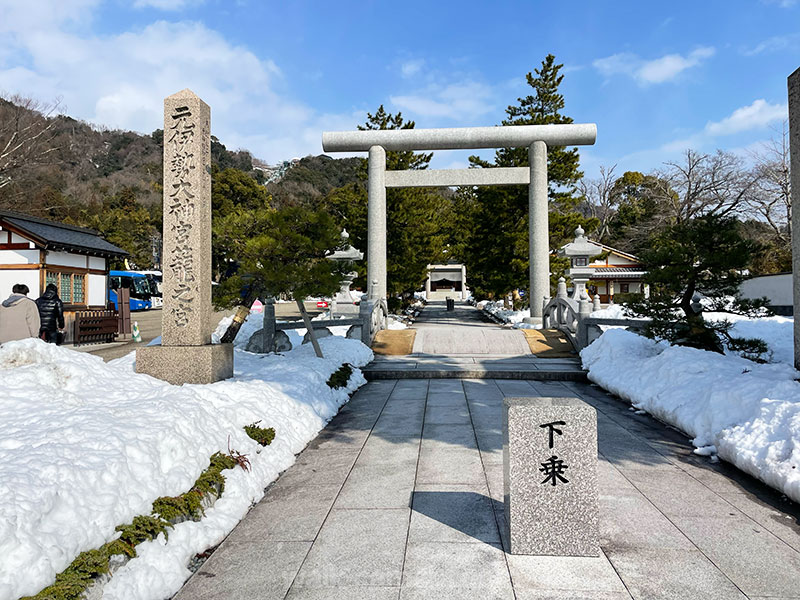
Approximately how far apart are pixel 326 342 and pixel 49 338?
593 cm

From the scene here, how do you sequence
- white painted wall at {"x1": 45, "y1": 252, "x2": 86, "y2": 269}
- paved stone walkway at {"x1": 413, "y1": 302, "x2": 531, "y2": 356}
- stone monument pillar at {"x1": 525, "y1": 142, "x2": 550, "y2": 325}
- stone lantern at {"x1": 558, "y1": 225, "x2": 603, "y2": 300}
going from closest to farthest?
paved stone walkway at {"x1": 413, "y1": 302, "x2": 531, "y2": 356}, stone lantern at {"x1": 558, "y1": 225, "x2": 603, "y2": 300}, white painted wall at {"x1": 45, "y1": 252, "x2": 86, "y2": 269}, stone monument pillar at {"x1": 525, "y1": 142, "x2": 550, "y2": 325}

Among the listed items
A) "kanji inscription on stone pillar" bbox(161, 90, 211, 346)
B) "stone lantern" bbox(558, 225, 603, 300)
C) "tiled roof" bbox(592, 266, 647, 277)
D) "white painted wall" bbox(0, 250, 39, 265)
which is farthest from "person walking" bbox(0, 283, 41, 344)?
"tiled roof" bbox(592, 266, 647, 277)

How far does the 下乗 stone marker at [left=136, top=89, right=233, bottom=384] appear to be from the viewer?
7387mm

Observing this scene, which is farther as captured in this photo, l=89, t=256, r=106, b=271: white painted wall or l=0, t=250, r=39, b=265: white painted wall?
l=89, t=256, r=106, b=271: white painted wall

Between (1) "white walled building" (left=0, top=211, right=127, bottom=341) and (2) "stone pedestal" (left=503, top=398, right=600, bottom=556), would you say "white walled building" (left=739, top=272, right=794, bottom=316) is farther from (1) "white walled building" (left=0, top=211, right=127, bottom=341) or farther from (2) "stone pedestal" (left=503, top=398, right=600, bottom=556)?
(1) "white walled building" (left=0, top=211, right=127, bottom=341)

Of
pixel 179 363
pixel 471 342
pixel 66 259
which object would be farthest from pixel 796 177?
pixel 66 259

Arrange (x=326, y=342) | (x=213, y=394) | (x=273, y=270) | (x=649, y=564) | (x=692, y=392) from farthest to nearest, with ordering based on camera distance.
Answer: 1. (x=326, y=342)
2. (x=273, y=270)
3. (x=692, y=392)
4. (x=213, y=394)
5. (x=649, y=564)

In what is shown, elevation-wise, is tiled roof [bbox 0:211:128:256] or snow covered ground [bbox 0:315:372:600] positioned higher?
tiled roof [bbox 0:211:128:256]

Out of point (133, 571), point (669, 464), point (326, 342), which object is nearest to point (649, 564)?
point (669, 464)

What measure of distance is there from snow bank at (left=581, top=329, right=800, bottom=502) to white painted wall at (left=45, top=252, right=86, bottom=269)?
19.2m

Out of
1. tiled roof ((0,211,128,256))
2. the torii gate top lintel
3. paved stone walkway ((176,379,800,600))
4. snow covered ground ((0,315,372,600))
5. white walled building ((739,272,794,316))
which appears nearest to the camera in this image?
snow covered ground ((0,315,372,600))

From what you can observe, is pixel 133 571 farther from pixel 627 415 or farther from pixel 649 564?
pixel 627 415

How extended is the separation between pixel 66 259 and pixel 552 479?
20990 millimetres

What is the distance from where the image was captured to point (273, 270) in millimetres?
9469
